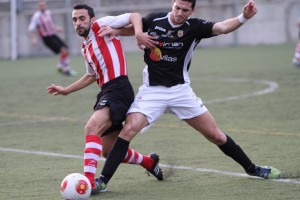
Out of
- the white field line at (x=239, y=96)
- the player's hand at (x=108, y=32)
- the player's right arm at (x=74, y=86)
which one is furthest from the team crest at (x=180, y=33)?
the white field line at (x=239, y=96)

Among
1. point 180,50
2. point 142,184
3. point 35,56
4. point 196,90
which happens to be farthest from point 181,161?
point 35,56

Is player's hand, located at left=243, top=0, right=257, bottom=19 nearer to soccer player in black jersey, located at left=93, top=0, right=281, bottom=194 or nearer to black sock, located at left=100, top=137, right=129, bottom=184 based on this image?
soccer player in black jersey, located at left=93, top=0, right=281, bottom=194

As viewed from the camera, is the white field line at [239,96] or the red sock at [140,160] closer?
the red sock at [140,160]

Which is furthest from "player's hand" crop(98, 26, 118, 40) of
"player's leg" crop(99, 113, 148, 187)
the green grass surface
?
the green grass surface

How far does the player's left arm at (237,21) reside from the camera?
279 inches

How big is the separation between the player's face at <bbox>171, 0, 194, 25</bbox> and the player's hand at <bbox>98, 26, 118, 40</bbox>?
2.13 ft

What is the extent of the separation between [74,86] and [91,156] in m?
1.11

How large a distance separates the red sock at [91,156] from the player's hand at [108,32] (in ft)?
3.52

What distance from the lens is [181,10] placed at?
24.0 feet

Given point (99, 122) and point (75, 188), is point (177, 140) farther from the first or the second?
point (75, 188)

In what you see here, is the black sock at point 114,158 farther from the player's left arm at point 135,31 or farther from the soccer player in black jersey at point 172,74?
the player's left arm at point 135,31

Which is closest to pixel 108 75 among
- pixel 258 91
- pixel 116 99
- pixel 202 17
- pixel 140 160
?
pixel 116 99

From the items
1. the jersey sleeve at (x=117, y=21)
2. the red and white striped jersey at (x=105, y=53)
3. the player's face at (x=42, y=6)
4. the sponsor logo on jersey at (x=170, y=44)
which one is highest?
the jersey sleeve at (x=117, y=21)

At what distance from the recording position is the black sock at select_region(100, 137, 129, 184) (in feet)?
23.9
